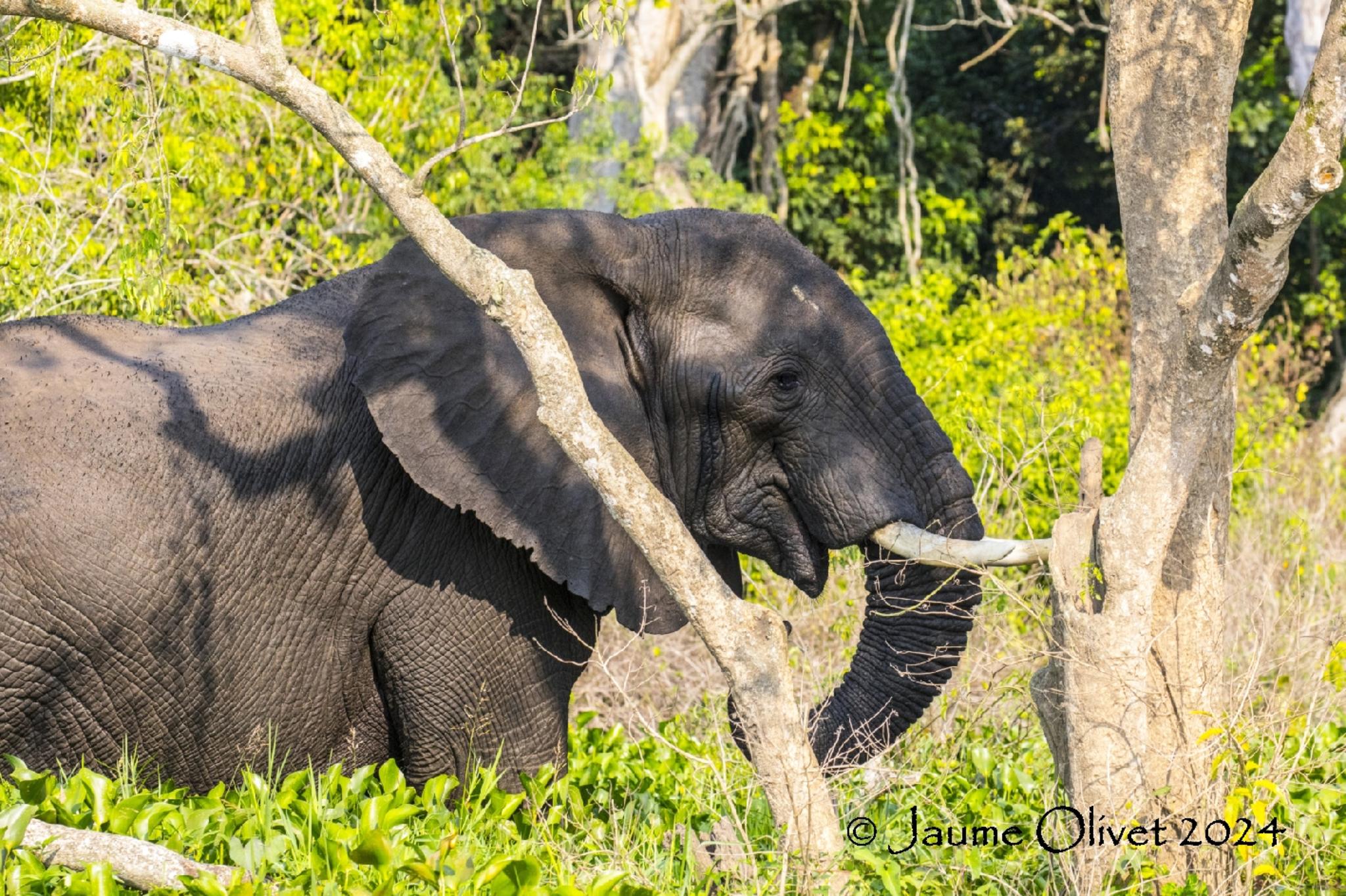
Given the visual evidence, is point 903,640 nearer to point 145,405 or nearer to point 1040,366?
point 145,405

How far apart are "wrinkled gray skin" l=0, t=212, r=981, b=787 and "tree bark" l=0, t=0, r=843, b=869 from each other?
1.89ft

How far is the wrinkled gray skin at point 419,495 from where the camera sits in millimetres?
4500

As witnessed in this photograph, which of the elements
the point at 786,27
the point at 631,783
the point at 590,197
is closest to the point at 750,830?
the point at 631,783

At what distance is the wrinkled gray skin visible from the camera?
177 inches

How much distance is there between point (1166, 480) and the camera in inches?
169

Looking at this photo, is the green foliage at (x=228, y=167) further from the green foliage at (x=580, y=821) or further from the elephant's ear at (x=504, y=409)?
the green foliage at (x=580, y=821)

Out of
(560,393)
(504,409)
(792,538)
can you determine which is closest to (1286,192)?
(560,393)

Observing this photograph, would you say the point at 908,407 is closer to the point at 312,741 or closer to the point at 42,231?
the point at 312,741

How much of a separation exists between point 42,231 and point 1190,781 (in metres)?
5.39

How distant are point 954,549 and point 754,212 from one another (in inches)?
294

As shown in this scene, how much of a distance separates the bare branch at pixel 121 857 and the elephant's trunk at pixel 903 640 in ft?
6.51

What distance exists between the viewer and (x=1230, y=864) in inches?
176
